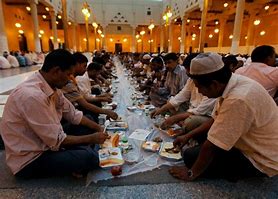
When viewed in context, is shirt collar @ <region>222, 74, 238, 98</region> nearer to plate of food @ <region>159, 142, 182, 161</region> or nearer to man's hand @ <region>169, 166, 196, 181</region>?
man's hand @ <region>169, 166, 196, 181</region>

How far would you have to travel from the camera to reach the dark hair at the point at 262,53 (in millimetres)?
2773

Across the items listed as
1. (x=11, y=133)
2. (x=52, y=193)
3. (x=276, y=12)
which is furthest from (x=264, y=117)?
(x=276, y=12)

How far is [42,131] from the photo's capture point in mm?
1593

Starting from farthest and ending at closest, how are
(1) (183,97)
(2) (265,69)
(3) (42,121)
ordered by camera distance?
(1) (183,97)
(2) (265,69)
(3) (42,121)

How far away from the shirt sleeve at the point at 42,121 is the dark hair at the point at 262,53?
101 inches

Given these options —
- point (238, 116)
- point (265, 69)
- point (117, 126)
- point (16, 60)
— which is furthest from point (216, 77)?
point (16, 60)

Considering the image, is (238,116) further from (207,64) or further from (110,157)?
(110,157)

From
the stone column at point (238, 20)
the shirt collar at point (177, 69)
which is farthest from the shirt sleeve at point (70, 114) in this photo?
the stone column at point (238, 20)

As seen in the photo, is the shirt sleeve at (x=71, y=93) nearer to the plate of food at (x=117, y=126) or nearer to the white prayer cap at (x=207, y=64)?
the plate of food at (x=117, y=126)

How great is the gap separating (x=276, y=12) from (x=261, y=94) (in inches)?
835

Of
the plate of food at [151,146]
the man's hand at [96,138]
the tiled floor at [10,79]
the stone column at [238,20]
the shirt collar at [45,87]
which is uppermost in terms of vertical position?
the stone column at [238,20]

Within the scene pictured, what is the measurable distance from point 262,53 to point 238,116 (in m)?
1.84

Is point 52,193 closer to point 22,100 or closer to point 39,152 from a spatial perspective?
point 39,152

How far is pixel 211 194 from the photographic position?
1682 millimetres
